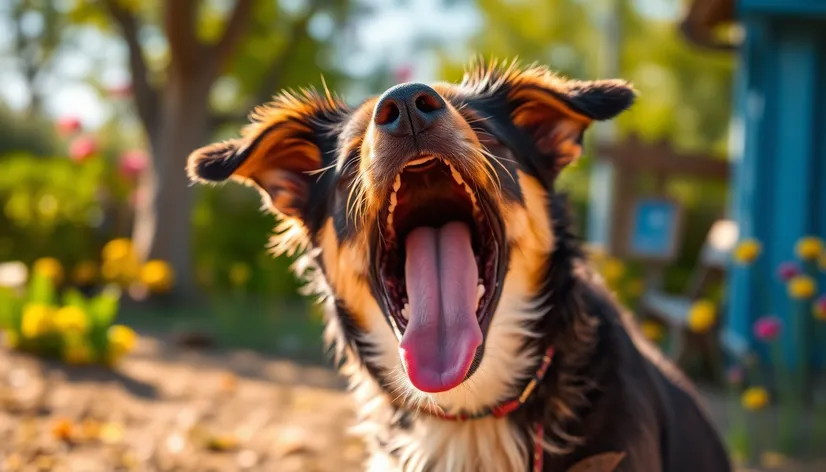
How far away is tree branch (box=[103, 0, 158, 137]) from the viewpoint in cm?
1151

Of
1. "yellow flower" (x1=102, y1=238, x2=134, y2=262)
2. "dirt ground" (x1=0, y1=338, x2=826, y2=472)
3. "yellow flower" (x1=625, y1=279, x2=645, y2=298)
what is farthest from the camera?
"yellow flower" (x1=102, y1=238, x2=134, y2=262)

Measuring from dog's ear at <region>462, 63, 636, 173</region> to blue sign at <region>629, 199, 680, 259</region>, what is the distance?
5.49m

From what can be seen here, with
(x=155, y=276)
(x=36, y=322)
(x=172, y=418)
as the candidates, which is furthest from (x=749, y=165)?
(x=155, y=276)

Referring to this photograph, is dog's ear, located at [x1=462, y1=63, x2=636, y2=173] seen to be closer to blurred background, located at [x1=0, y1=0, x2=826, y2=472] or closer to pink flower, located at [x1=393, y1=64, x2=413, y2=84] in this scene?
blurred background, located at [x1=0, y1=0, x2=826, y2=472]

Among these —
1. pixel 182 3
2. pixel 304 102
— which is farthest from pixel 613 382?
pixel 182 3

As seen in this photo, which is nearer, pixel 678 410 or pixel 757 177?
pixel 678 410

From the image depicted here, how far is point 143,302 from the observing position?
35.2 ft

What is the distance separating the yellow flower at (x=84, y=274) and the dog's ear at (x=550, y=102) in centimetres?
1008

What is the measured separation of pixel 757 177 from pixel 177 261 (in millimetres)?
7888

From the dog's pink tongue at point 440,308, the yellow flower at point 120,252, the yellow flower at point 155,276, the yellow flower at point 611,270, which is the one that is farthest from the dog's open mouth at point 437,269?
the yellow flower at point 120,252

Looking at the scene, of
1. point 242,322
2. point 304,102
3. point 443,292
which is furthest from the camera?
point 242,322

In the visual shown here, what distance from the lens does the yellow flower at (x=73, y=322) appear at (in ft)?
20.1

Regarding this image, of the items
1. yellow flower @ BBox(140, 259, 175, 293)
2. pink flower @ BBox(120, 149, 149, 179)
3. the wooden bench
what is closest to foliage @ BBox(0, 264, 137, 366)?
yellow flower @ BBox(140, 259, 175, 293)

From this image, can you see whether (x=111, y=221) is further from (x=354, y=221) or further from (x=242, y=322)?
(x=354, y=221)
